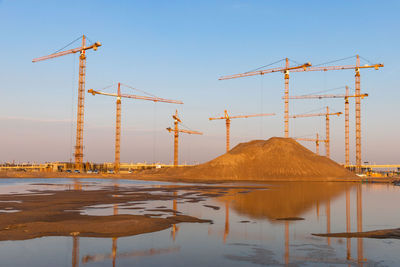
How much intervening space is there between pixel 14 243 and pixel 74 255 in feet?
10.7

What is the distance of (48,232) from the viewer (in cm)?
1652

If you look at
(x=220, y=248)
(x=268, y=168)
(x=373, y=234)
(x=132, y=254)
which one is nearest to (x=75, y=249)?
(x=132, y=254)

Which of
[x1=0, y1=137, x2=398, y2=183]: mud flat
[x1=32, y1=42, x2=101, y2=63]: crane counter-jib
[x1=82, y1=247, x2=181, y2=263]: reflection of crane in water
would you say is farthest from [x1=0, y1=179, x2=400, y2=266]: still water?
[x1=32, y1=42, x2=101, y2=63]: crane counter-jib

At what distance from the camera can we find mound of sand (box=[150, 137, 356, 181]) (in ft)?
312

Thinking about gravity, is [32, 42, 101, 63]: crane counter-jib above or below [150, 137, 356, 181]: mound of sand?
above

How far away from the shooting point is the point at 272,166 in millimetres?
98688

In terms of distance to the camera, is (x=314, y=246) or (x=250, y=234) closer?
(x=314, y=246)

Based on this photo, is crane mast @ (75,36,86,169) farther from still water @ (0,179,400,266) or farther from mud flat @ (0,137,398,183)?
still water @ (0,179,400,266)

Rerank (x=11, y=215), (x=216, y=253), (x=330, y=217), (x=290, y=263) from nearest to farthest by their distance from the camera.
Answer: (x=290, y=263)
(x=216, y=253)
(x=11, y=215)
(x=330, y=217)

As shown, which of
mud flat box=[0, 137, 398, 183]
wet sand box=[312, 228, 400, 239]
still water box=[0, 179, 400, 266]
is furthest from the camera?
mud flat box=[0, 137, 398, 183]

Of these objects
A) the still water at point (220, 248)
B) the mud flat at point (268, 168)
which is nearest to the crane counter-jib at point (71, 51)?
the mud flat at point (268, 168)

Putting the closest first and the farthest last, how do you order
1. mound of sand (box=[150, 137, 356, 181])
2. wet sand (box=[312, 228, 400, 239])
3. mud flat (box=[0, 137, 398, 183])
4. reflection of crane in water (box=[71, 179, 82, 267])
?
reflection of crane in water (box=[71, 179, 82, 267]) → wet sand (box=[312, 228, 400, 239]) → mud flat (box=[0, 137, 398, 183]) → mound of sand (box=[150, 137, 356, 181])

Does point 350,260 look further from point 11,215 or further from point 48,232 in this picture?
point 11,215

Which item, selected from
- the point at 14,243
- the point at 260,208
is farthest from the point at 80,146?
the point at 14,243
